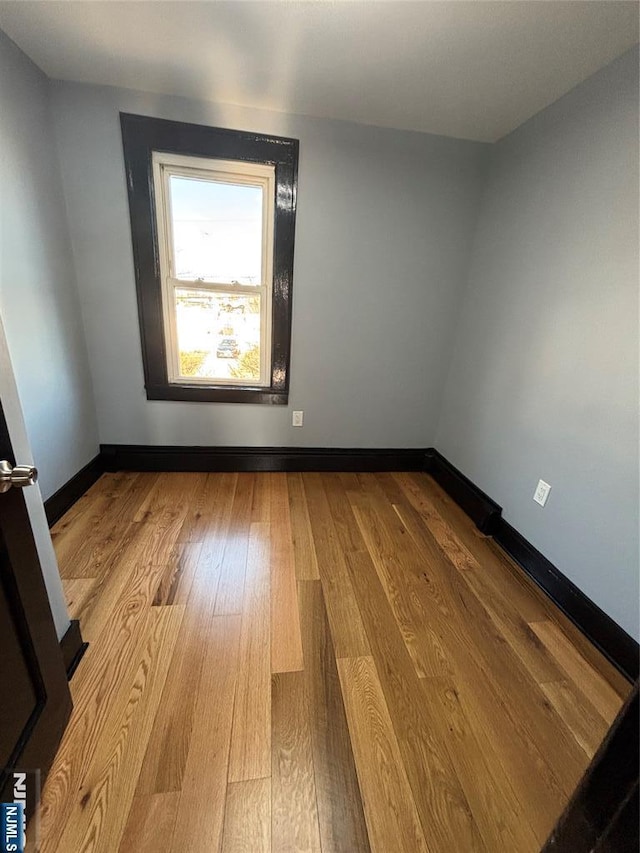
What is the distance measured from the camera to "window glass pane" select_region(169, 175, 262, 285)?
1.91 meters

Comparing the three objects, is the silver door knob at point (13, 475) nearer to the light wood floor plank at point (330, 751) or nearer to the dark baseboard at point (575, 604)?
the light wood floor plank at point (330, 751)

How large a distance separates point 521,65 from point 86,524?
3032 millimetres

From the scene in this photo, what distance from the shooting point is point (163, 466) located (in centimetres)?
236

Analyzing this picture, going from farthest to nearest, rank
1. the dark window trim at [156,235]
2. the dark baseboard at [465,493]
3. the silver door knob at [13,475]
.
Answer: the dark baseboard at [465,493] → the dark window trim at [156,235] → the silver door knob at [13,475]

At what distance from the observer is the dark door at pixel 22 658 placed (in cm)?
68

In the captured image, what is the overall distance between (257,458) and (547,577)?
1878 millimetres

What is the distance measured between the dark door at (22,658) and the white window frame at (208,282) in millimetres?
1596

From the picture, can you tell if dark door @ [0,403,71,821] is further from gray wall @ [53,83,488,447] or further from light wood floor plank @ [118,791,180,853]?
gray wall @ [53,83,488,447]

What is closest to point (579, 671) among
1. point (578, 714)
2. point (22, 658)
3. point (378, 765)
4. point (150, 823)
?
point (578, 714)

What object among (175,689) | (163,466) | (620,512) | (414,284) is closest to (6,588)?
(175,689)

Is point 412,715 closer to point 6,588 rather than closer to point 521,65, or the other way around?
point 6,588

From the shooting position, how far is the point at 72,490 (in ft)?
6.31

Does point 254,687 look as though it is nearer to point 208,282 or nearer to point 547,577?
Result: point 547,577

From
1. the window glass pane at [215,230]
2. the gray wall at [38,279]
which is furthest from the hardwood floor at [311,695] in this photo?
the window glass pane at [215,230]
